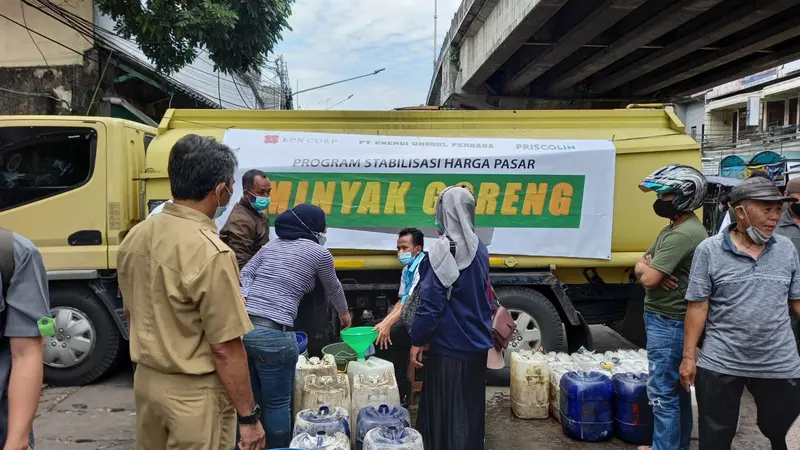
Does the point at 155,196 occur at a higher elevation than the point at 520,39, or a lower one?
lower

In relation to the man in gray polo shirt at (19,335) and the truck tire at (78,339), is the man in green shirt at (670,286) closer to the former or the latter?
the man in gray polo shirt at (19,335)

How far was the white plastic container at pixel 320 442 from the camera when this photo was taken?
116 inches

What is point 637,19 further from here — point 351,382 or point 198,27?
point 351,382

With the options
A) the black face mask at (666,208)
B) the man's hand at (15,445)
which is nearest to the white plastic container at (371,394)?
the black face mask at (666,208)

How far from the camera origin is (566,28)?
31.0 feet

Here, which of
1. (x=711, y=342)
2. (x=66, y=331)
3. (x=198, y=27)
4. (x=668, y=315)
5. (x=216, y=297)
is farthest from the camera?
(x=198, y=27)

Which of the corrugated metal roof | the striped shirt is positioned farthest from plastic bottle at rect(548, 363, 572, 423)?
the corrugated metal roof

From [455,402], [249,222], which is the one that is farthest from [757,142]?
[455,402]

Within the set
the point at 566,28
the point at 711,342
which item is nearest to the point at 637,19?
the point at 566,28

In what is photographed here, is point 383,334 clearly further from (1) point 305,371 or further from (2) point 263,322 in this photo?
(2) point 263,322

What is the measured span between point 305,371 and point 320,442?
3.26 feet

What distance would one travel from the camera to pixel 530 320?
521 cm

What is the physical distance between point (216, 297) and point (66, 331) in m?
4.04

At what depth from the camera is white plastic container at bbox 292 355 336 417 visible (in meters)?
3.79
